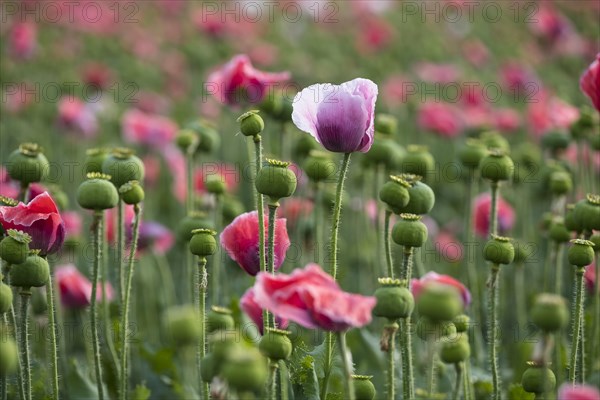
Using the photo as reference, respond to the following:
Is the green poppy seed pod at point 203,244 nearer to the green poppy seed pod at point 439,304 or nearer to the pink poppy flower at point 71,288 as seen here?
the green poppy seed pod at point 439,304

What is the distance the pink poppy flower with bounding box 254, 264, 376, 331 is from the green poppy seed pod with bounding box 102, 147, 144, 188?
31.9 inches

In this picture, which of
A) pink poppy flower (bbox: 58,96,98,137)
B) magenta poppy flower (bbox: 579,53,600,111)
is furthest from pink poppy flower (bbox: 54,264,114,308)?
pink poppy flower (bbox: 58,96,98,137)

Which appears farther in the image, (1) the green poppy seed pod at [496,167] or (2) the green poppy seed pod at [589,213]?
(1) the green poppy seed pod at [496,167]

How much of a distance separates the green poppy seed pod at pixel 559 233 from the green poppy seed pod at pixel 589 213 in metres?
0.32

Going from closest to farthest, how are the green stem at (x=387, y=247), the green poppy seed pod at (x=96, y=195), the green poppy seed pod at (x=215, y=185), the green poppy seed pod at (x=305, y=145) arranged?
the green poppy seed pod at (x=96, y=195) → the green stem at (x=387, y=247) → the green poppy seed pod at (x=215, y=185) → the green poppy seed pod at (x=305, y=145)

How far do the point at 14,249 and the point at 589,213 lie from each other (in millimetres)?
1261

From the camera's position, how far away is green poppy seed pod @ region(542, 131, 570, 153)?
Answer: 330cm

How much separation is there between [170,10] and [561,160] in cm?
521

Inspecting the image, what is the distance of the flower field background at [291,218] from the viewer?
5.23 ft

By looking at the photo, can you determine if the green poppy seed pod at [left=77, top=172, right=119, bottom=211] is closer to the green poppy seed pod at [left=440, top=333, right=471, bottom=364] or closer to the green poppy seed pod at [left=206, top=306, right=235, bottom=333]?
the green poppy seed pod at [left=206, top=306, right=235, bottom=333]


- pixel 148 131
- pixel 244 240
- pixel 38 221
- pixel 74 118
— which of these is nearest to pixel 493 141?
pixel 244 240

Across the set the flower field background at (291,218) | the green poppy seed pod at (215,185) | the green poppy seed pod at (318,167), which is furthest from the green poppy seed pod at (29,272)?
the green poppy seed pod at (318,167)

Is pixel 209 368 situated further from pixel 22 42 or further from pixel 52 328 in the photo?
pixel 22 42

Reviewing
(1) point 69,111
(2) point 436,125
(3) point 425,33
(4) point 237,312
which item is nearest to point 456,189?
(2) point 436,125
